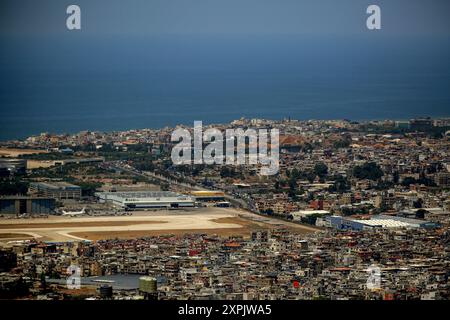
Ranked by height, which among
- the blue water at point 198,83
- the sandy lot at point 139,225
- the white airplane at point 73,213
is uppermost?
the blue water at point 198,83

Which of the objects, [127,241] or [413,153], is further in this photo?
[413,153]

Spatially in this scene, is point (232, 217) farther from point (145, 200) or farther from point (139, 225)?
point (145, 200)

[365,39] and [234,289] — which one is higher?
[365,39]

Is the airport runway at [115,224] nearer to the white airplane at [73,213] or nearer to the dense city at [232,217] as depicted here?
the dense city at [232,217]

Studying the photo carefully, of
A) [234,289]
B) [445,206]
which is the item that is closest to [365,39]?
[445,206]

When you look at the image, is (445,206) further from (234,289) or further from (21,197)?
(234,289)

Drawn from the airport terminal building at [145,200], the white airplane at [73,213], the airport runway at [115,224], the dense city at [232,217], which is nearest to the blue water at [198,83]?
the dense city at [232,217]
